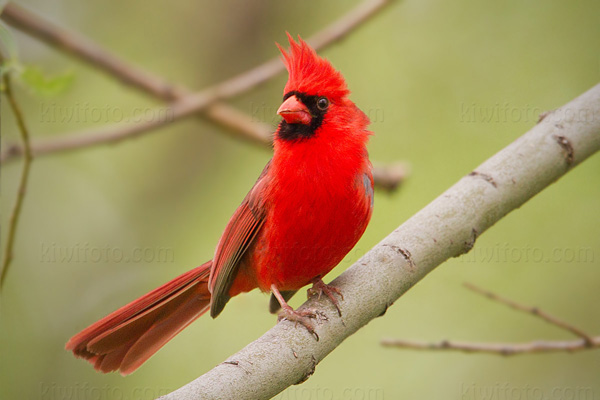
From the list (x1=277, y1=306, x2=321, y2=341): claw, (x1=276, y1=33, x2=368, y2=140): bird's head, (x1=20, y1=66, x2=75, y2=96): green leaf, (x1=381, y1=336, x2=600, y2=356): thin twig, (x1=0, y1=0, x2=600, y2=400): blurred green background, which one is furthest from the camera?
(x1=0, y1=0, x2=600, y2=400): blurred green background

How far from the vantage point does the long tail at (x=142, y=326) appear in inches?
105

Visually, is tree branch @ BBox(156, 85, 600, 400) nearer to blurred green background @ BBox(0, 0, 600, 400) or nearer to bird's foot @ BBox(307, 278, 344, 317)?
bird's foot @ BBox(307, 278, 344, 317)

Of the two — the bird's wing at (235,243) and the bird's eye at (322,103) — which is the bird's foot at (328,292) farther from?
the bird's eye at (322,103)

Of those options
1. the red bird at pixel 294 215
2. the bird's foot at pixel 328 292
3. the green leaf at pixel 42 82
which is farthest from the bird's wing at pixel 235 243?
the green leaf at pixel 42 82

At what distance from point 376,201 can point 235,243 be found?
289 centimetres

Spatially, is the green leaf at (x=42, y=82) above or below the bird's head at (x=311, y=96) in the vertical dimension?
above

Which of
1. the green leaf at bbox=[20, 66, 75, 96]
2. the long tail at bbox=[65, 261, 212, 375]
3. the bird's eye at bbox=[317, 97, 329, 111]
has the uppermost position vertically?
the green leaf at bbox=[20, 66, 75, 96]

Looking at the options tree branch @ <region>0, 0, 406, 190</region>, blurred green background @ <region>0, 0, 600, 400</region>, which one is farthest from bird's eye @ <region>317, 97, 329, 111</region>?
blurred green background @ <region>0, 0, 600, 400</region>

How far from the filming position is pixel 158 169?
5.93 metres

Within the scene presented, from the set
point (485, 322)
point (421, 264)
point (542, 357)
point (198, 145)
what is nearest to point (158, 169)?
point (198, 145)

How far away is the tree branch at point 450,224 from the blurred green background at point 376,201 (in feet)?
4.78

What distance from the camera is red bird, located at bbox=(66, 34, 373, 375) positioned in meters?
2.64

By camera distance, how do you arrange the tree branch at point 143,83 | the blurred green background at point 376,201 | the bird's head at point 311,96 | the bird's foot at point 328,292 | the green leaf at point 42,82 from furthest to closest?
the blurred green background at point 376,201, the tree branch at point 143,83, the bird's head at point 311,96, the green leaf at point 42,82, the bird's foot at point 328,292

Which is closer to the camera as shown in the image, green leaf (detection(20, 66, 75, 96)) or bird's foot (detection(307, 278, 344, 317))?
bird's foot (detection(307, 278, 344, 317))
